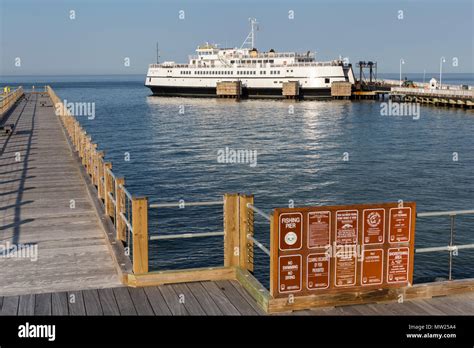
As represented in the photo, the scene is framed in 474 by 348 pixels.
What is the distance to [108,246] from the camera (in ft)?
31.8

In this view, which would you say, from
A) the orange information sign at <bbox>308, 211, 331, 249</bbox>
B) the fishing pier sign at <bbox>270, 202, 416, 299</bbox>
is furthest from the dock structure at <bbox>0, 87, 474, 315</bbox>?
the orange information sign at <bbox>308, 211, 331, 249</bbox>

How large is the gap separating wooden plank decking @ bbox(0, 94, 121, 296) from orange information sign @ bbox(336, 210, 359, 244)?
3063 millimetres

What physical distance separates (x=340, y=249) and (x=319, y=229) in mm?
379

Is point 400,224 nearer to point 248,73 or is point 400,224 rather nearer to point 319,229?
point 319,229

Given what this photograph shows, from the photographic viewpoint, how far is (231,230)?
26.7 ft

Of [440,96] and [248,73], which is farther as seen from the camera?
[248,73]

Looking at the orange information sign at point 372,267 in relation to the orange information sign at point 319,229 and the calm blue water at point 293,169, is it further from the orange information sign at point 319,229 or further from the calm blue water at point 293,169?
the calm blue water at point 293,169

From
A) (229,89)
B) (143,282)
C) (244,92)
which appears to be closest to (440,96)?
(244,92)

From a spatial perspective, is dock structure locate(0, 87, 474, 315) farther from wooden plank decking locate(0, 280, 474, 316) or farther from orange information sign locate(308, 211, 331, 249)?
orange information sign locate(308, 211, 331, 249)

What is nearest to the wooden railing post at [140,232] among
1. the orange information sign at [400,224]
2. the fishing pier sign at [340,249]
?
the fishing pier sign at [340,249]

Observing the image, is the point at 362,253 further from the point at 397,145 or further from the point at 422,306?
the point at 397,145

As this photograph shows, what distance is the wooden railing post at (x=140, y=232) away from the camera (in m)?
7.78

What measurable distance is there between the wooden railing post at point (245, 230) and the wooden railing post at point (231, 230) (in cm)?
7
